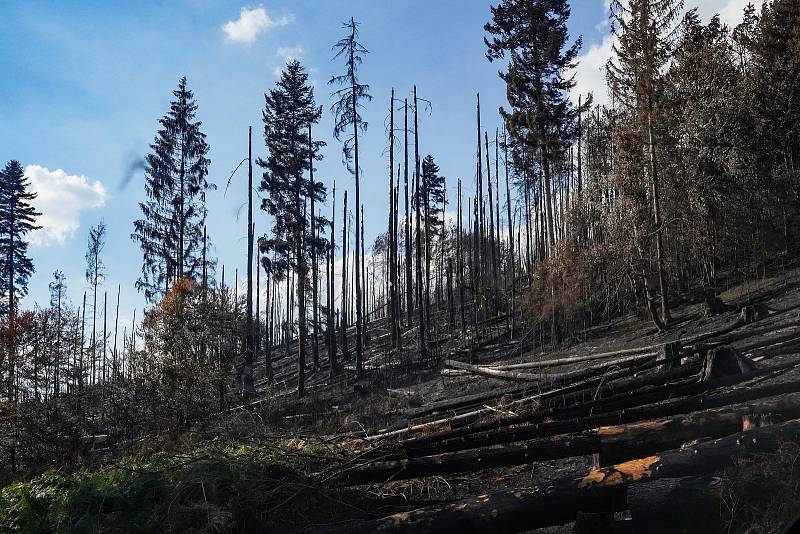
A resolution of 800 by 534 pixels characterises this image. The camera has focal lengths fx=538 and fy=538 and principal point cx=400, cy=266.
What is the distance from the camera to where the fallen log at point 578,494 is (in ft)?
12.7

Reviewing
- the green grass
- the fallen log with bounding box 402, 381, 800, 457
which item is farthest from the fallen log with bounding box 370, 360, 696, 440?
the green grass

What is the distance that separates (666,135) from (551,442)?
18599mm

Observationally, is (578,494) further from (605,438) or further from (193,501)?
(193,501)

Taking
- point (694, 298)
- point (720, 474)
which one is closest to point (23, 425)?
point (720, 474)

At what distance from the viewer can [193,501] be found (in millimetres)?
5117

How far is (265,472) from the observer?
220 inches

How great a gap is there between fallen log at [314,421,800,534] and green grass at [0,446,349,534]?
1.36 m

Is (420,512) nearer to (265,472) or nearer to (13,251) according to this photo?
(265,472)

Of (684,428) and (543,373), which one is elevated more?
(684,428)

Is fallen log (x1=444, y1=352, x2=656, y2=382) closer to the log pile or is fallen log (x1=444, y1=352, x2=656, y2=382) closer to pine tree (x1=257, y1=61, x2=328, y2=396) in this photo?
the log pile

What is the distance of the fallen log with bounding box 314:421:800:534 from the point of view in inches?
152

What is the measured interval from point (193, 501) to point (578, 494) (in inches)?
139

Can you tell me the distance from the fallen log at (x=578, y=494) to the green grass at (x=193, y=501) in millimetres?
1357

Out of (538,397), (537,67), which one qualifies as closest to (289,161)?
(537,67)
